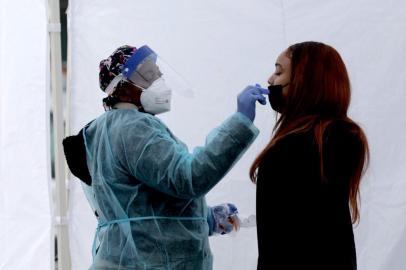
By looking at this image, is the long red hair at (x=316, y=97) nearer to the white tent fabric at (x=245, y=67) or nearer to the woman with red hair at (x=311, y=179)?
the woman with red hair at (x=311, y=179)

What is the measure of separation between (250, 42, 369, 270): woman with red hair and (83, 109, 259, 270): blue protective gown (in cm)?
18

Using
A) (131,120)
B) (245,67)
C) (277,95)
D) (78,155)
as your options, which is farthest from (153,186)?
(245,67)

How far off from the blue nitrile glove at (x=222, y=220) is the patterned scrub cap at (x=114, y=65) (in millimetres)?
513

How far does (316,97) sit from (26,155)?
165cm

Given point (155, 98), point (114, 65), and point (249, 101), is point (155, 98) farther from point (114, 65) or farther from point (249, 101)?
point (249, 101)

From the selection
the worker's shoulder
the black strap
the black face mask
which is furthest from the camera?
the black strap

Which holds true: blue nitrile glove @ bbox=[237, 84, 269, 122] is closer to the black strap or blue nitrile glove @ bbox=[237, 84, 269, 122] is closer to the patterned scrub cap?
the patterned scrub cap

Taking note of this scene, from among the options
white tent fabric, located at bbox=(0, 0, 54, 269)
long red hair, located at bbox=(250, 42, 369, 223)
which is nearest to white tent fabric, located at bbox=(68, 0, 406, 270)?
white tent fabric, located at bbox=(0, 0, 54, 269)

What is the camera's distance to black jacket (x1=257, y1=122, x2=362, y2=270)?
1.53 meters

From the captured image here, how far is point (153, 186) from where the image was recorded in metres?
1.80

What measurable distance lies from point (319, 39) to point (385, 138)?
1.54 ft

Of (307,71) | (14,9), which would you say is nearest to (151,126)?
(307,71)

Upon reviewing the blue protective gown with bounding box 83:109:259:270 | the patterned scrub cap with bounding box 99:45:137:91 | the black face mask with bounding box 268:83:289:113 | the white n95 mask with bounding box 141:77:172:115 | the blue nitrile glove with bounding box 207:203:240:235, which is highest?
the patterned scrub cap with bounding box 99:45:137:91

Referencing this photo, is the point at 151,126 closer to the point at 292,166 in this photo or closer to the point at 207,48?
the point at 292,166
